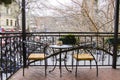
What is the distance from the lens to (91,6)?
9.87m

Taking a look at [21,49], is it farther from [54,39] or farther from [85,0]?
[85,0]

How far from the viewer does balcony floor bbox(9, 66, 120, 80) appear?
4.54 m

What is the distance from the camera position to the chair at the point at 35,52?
4.62 m

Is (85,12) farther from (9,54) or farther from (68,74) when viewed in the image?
→ (9,54)

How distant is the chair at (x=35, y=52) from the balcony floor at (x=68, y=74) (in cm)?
29

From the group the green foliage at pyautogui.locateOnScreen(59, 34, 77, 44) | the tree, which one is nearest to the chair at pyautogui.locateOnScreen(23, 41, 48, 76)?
the green foliage at pyautogui.locateOnScreen(59, 34, 77, 44)

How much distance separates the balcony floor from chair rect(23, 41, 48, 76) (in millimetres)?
285

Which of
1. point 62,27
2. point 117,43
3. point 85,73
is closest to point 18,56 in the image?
point 85,73

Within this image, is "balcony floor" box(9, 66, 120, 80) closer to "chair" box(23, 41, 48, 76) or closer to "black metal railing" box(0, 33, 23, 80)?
"black metal railing" box(0, 33, 23, 80)

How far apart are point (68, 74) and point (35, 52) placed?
47.7 inches

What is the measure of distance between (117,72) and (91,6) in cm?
537

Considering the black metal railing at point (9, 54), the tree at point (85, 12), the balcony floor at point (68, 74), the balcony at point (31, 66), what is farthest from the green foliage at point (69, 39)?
the tree at point (85, 12)

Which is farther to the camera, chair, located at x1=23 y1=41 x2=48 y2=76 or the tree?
the tree

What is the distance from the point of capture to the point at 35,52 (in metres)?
5.59
